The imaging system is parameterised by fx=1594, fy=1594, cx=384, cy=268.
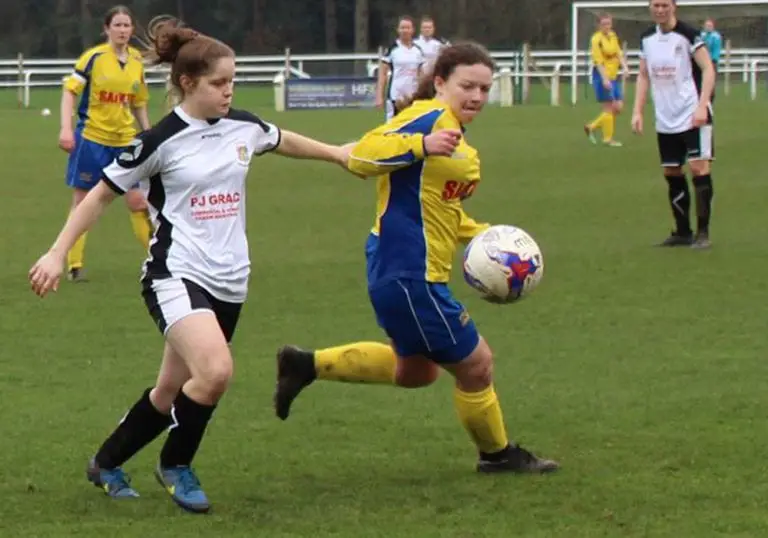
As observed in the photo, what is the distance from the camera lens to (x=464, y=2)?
58.7 meters

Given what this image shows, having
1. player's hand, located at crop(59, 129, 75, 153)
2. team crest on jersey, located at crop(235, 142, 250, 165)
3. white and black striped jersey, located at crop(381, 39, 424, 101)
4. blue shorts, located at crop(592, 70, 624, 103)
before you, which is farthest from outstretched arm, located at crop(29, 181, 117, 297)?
blue shorts, located at crop(592, 70, 624, 103)

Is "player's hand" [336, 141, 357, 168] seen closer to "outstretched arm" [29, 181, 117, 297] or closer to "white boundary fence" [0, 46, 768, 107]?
"outstretched arm" [29, 181, 117, 297]

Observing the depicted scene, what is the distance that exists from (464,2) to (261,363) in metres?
51.9

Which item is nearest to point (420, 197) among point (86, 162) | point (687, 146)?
point (86, 162)

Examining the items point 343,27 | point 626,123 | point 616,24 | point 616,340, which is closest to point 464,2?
point 343,27

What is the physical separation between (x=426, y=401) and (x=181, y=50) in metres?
2.41

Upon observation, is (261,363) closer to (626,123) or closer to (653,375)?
(653,375)

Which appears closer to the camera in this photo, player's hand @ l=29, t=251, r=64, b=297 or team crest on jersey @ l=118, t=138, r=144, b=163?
player's hand @ l=29, t=251, r=64, b=297

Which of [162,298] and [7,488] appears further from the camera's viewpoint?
[7,488]

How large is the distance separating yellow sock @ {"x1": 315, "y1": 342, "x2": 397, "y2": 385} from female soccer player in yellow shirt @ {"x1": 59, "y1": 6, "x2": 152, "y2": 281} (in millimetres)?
5173

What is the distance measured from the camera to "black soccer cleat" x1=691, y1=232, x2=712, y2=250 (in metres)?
12.2

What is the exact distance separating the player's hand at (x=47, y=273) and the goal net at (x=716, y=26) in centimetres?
3539

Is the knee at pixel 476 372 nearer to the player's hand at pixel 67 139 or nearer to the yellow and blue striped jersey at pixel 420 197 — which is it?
the yellow and blue striped jersey at pixel 420 197

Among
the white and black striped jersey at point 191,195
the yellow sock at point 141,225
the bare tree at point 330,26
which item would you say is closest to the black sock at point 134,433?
the white and black striped jersey at point 191,195
